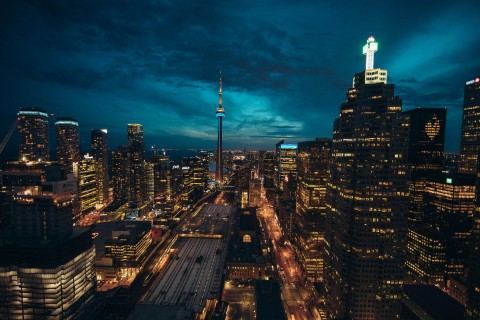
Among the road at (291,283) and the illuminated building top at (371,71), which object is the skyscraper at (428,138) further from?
the illuminated building top at (371,71)

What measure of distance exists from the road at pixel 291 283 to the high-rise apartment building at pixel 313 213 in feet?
15.1

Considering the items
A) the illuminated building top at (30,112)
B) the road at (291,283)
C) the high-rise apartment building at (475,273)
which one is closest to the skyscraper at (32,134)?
the illuminated building top at (30,112)

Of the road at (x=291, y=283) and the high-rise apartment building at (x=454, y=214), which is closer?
the road at (x=291, y=283)

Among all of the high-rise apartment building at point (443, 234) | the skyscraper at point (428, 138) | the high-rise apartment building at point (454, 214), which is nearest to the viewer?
the high-rise apartment building at point (443, 234)

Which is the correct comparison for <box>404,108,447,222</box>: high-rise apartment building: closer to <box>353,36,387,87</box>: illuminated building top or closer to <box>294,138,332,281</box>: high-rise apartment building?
<box>294,138,332,281</box>: high-rise apartment building

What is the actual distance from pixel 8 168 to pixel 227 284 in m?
104

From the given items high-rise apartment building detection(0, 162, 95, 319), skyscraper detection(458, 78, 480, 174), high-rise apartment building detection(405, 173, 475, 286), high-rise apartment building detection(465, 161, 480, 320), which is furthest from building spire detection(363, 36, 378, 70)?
skyscraper detection(458, 78, 480, 174)

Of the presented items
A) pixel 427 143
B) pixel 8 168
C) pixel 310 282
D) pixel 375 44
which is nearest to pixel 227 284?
pixel 310 282

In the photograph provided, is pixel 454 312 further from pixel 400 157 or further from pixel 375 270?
pixel 400 157

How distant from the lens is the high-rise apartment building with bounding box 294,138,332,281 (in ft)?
314

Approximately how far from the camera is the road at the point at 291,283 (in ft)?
254

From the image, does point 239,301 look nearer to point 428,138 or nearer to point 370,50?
point 370,50

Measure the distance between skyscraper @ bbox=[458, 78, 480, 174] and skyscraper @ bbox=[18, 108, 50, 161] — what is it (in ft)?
782

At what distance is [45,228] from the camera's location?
66.8 m
